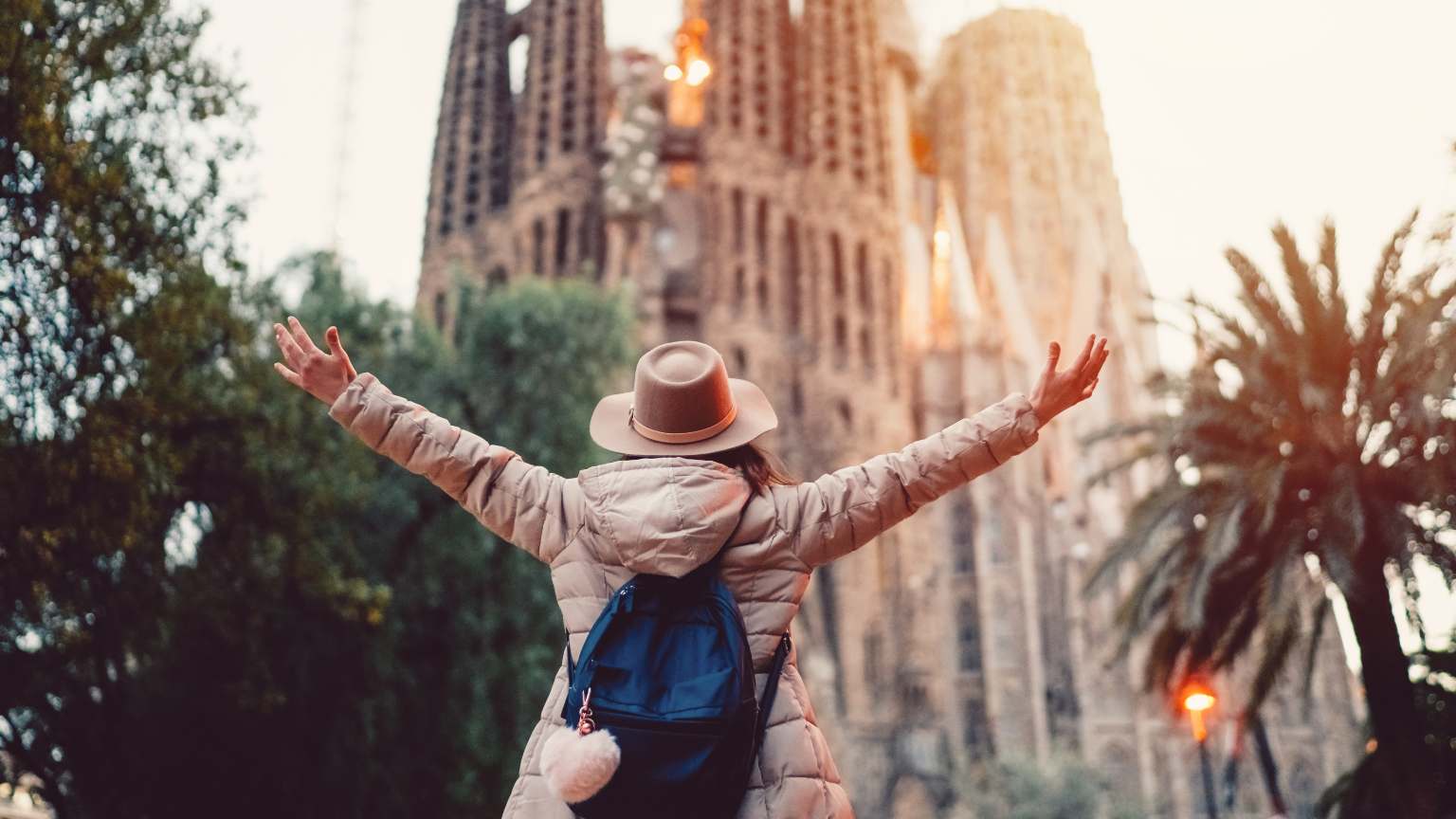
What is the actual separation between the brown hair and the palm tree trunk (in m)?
9.50

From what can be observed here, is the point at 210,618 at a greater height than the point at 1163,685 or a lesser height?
greater

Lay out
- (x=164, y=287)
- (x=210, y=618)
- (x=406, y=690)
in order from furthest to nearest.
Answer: (x=406, y=690), (x=210, y=618), (x=164, y=287)

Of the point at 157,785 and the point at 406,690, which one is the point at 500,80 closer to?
the point at 406,690

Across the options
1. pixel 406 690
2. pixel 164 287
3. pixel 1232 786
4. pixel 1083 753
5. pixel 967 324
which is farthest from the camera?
pixel 967 324

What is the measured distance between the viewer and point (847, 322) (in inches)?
1415

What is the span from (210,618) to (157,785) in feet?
11.8

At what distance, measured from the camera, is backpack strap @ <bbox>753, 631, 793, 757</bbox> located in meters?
2.67

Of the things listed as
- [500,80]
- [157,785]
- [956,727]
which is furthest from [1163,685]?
[500,80]

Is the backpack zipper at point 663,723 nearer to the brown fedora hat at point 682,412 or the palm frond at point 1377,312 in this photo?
the brown fedora hat at point 682,412

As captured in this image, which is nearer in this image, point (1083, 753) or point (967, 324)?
point (1083, 753)

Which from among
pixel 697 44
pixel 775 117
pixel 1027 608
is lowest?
pixel 1027 608

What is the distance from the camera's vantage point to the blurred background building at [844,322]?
111ft

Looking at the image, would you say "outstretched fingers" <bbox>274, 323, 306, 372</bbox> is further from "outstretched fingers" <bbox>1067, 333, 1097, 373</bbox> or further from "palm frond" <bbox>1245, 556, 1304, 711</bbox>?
"palm frond" <bbox>1245, 556, 1304, 711</bbox>

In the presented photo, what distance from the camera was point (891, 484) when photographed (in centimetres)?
286
